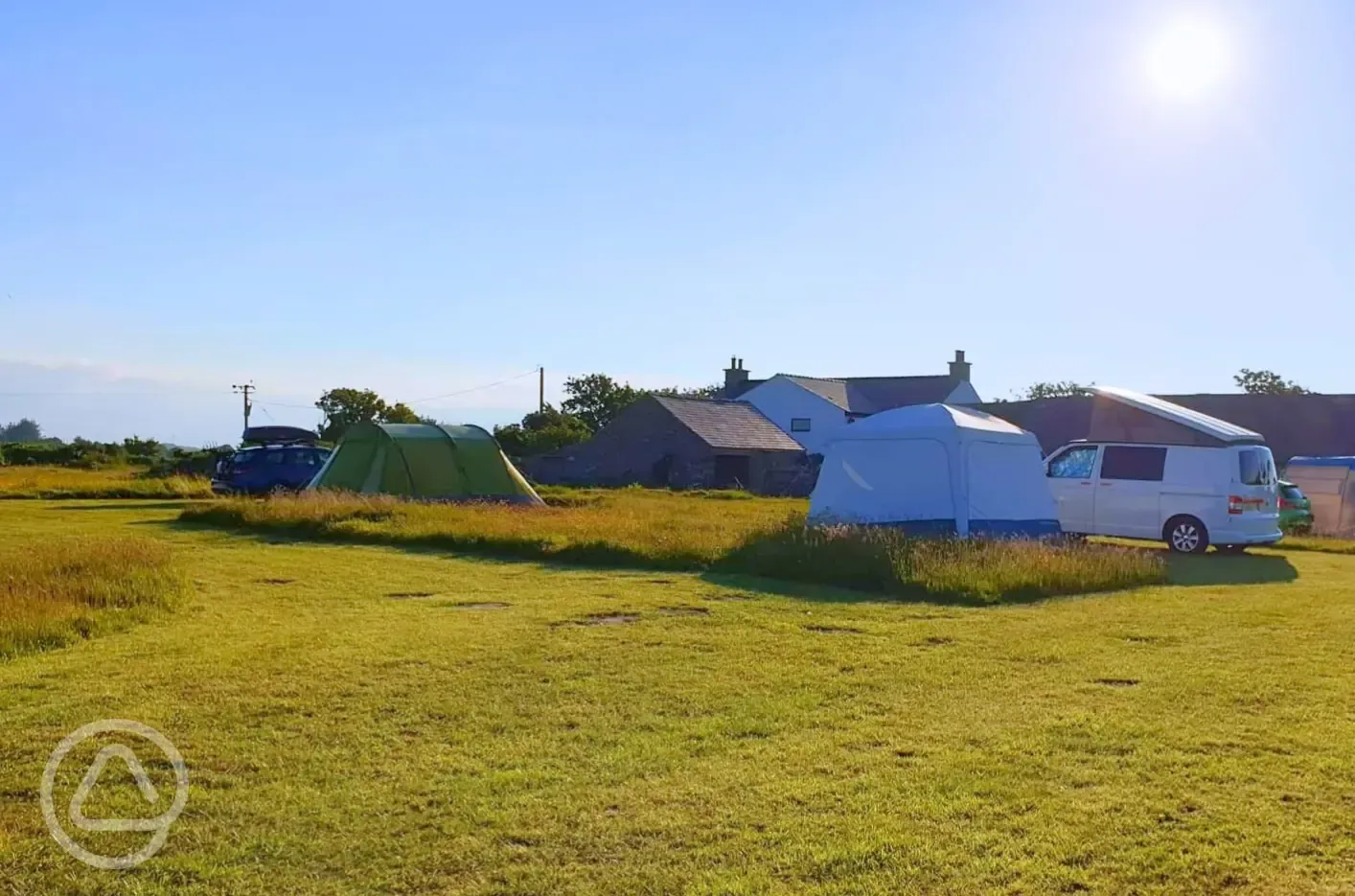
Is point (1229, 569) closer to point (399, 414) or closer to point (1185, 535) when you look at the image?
point (1185, 535)

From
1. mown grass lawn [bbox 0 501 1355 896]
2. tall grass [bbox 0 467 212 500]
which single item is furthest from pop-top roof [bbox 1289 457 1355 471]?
tall grass [bbox 0 467 212 500]

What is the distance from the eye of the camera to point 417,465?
22.4m

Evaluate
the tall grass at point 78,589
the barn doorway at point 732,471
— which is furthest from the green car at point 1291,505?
the barn doorway at point 732,471

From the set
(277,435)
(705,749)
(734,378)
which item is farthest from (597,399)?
(705,749)

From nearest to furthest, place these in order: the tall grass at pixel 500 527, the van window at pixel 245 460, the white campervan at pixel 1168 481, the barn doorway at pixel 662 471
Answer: the tall grass at pixel 500 527 < the white campervan at pixel 1168 481 < the van window at pixel 245 460 < the barn doorway at pixel 662 471

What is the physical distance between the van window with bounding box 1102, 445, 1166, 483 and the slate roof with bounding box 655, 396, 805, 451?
25.4 meters

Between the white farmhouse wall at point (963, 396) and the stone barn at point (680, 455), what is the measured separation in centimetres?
1269

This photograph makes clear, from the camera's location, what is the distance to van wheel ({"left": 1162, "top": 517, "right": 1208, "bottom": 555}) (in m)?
16.5

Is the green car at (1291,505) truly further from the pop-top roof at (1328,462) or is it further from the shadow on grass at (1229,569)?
the pop-top roof at (1328,462)

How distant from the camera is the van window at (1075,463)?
17.4 m

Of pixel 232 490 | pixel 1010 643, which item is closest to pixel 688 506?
pixel 232 490

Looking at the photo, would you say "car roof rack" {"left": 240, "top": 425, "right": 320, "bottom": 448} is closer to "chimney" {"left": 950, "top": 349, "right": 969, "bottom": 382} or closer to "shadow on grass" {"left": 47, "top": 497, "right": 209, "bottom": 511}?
"shadow on grass" {"left": 47, "top": 497, "right": 209, "bottom": 511}

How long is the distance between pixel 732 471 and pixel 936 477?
2790 cm

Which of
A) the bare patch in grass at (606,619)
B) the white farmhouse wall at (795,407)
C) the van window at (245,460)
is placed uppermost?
the white farmhouse wall at (795,407)
